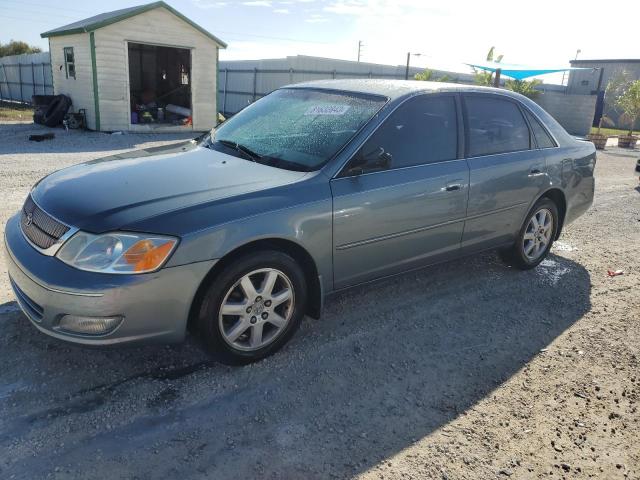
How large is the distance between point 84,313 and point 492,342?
2653mm

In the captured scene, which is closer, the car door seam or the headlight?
the headlight

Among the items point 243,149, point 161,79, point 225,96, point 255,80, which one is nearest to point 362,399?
point 243,149

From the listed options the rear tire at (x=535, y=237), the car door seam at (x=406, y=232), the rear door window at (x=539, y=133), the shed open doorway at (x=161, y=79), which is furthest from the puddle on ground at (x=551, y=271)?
the shed open doorway at (x=161, y=79)

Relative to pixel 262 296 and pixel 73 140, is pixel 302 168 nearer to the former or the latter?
pixel 262 296

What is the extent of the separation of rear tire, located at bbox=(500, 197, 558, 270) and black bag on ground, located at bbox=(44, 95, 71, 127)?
14309mm

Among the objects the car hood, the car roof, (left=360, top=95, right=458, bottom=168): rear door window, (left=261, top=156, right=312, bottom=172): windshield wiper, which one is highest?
the car roof

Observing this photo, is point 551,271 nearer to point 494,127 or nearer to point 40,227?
point 494,127

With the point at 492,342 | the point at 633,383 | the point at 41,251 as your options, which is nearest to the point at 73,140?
the point at 41,251

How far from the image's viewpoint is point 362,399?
111 inches

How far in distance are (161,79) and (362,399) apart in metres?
19.1

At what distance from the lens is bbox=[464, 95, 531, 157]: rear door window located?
4.07 meters

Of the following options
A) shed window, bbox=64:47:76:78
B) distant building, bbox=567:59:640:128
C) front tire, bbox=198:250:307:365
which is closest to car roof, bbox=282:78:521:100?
front tire, bbox=198:250:307:365

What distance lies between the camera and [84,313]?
249cm

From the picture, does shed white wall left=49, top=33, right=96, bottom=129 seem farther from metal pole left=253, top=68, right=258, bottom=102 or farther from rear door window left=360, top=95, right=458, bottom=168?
rear door window left=360, top=95, right=458, bottom=168
